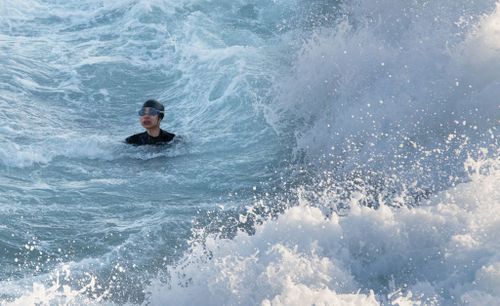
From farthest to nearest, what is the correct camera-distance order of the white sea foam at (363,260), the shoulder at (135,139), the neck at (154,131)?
1. the shoulder at (135,139)
2. the neck at (154,131)
3. the white sea foam at (363,260)

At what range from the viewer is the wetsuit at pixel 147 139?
1153 cm

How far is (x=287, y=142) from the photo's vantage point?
11.5m

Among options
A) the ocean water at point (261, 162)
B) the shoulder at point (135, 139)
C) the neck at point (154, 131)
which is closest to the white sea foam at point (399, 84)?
the ocean water at point (261, 162)

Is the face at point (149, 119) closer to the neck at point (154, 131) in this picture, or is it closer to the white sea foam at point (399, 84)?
the neck at point (154, 131)

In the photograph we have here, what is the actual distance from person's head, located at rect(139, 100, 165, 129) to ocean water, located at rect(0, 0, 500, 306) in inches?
16.2

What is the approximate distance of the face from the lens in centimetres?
1125

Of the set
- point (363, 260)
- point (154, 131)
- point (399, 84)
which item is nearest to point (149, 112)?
point (154, 131)

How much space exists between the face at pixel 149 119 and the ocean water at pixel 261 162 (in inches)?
15.6

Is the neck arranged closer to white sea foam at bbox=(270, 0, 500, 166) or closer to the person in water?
the person in water

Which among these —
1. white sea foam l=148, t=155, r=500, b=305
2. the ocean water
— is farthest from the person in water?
white sea foam l=148, t=155, r=500, b=305

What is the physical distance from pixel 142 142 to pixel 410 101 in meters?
3.72

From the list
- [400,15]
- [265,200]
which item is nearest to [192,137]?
[265,200]

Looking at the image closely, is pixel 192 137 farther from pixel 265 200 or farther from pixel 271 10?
pixel 271 10

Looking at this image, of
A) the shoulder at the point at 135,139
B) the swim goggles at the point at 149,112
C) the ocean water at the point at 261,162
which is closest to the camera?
the ocean water at the point at 261,162
